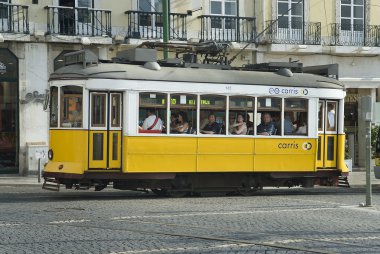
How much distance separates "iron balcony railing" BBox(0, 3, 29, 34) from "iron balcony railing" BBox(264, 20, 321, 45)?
29.5 feet

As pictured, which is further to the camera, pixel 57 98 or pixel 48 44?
pixel 48 44

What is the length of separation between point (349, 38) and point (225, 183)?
47.3 ft

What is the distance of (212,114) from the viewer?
1939cm

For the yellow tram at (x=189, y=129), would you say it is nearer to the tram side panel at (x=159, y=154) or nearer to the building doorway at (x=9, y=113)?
the tram side panel at (x=159, y=154)

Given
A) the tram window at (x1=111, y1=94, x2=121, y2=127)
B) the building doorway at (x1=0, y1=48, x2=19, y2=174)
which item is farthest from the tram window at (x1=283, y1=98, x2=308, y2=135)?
the building doorway at (x1=0, y1=48, x2=19, y2=174)

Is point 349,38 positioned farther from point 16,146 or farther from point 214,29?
point 16,146

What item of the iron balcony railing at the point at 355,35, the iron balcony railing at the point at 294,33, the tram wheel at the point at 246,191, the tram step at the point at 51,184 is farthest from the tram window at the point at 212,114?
the iron balcony railing at the point at 355,35

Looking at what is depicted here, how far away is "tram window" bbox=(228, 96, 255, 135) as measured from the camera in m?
19.6

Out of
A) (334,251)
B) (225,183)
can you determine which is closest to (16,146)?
(225,183)

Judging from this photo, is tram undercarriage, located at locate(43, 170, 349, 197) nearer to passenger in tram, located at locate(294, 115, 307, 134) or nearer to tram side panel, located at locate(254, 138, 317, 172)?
tram side panel, located at locate(254, 138, 317, 172)

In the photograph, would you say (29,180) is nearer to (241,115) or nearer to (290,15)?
(241,115)

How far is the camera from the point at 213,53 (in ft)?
70.5

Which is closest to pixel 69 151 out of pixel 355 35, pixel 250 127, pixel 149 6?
pixel 250 127

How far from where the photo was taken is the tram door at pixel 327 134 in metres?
20.7
